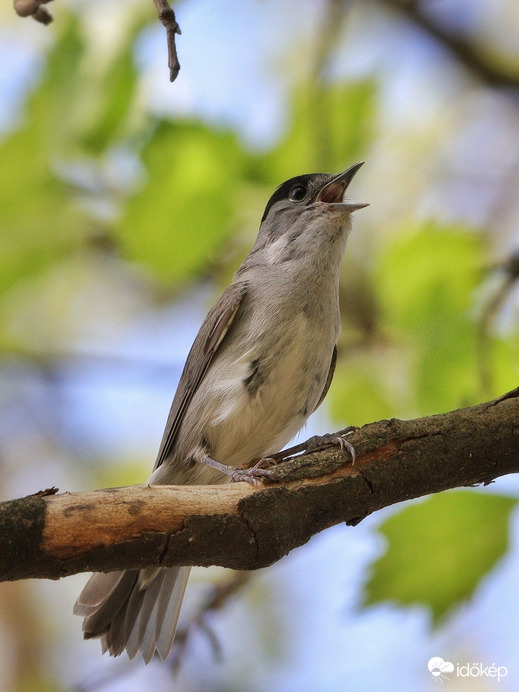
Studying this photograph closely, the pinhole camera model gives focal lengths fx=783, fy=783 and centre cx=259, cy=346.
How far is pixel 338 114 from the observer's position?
3715 mm

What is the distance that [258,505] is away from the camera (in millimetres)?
2580

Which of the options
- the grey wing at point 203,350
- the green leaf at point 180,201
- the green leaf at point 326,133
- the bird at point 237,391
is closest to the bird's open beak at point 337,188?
the bird at point 237,391

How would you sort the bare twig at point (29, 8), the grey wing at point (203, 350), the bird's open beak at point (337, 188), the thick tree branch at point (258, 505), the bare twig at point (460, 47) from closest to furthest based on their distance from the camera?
the thick tree branch at point (258, 505), the bare twig at point (29, 8), the grey wing at point (203, 350), the bird's open beak at point (337, 188), the bare twig at point (460, 47)

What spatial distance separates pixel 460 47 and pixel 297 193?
156 centimetres

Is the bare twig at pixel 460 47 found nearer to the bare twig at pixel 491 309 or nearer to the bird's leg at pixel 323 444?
the bare twig at pixel 491 309

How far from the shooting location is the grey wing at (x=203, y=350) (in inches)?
163

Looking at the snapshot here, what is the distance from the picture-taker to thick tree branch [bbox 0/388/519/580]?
2.39m

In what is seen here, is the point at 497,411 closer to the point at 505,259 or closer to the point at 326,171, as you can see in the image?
the point at 505,259

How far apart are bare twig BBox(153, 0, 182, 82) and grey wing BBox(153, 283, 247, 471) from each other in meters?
1.98

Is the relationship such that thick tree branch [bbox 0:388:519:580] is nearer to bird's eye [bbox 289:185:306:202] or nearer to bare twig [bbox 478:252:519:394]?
bare twig [bbox 478:252:519:394]

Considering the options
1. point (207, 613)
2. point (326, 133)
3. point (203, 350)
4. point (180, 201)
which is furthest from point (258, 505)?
point (326, 133)

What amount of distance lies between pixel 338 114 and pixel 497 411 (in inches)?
67.1

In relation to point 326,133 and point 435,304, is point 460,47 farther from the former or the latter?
point 435,304

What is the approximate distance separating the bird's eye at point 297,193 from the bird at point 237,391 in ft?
1.45
